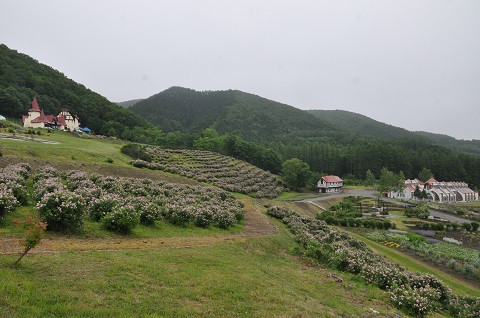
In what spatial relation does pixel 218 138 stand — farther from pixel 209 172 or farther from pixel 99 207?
pixel 99 207

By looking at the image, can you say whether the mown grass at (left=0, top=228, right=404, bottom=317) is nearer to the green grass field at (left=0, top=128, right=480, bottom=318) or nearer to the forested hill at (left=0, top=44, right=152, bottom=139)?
the green grass field at (left=0, top=128, right=480, bottom=318)

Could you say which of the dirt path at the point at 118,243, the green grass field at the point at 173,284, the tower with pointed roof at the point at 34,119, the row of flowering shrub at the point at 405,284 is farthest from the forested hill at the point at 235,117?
the green grass field at the point at 173,284

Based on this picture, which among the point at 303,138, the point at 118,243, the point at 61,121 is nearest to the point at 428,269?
the point at 118,243

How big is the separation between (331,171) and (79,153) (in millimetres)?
88746

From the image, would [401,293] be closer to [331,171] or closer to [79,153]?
[79,153]

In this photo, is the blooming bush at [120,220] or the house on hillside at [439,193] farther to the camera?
the house on hillside at [439,193]

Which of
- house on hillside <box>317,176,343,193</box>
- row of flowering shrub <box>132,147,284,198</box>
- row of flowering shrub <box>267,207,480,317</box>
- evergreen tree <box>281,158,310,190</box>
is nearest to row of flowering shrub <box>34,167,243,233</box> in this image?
row of flowering shrub <box>267,207,480,317</box>

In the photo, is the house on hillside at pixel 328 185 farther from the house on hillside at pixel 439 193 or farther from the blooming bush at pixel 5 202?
the blooming bush at pixel 5 202

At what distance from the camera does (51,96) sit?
78500mm

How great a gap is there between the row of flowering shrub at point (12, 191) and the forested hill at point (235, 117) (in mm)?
129450

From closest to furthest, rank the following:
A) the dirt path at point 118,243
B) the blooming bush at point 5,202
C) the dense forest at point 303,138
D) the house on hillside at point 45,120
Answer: the dirt path at point 118,243
the blooming bush at point 5,202
the house on hillside at point 45,120
the dense forest at point 303,138

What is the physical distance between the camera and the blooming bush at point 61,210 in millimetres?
9797

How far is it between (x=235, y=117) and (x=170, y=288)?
159 meters

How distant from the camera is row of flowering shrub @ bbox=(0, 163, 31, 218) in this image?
9.78 meters
